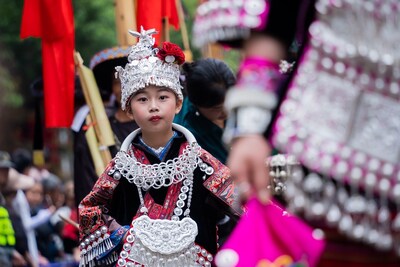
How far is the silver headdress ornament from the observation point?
5.31 meters

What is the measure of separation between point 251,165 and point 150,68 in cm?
266

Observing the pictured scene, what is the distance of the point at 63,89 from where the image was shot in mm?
7305

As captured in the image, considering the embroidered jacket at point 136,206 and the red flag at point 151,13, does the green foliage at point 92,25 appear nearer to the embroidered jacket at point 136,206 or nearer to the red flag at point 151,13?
the red flag at point 151,13

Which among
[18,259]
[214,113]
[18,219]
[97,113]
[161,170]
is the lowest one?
[18,259]

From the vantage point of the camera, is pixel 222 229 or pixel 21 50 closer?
pixel 222 229

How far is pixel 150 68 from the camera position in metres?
5.32

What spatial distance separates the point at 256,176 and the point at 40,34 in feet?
16.2

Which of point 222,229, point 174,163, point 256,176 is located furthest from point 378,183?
point 222,229

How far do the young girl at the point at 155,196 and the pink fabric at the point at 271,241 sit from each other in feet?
6.61

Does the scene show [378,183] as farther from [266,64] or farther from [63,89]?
[63,89]

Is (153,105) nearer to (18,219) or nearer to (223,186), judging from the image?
(223,186)

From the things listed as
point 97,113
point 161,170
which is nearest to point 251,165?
point 161,170

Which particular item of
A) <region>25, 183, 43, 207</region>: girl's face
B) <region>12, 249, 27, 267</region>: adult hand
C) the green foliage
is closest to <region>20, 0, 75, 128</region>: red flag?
<region>12, 249, 27, 267</region>: adult hand

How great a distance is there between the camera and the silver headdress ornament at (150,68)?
17.4 feet
